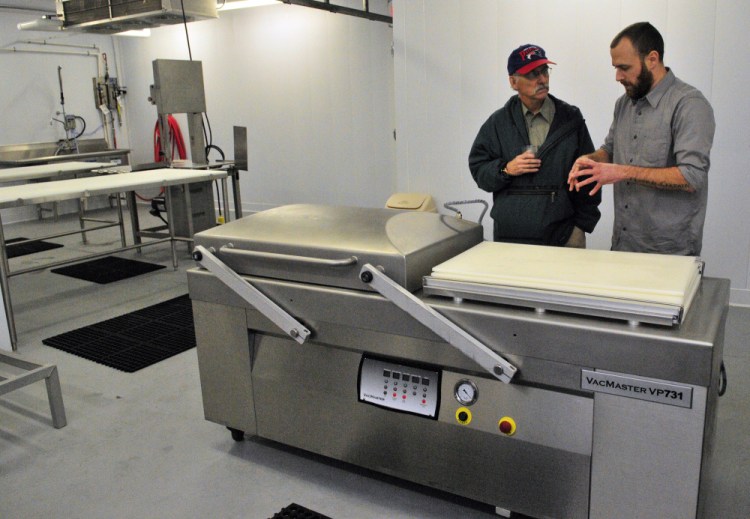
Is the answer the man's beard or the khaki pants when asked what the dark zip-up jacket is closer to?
the khaki pants

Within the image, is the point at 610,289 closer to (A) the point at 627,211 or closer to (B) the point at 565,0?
(A) the point at 627,211

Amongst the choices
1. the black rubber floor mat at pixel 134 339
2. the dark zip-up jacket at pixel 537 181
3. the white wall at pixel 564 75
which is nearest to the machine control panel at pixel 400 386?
the dark zip-up jacket at pixel 537 181

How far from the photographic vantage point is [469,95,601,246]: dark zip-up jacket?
90.4 inches

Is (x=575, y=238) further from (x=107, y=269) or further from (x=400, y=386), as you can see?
(x=107, y=269)

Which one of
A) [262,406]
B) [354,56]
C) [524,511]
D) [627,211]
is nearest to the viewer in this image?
[524,511]

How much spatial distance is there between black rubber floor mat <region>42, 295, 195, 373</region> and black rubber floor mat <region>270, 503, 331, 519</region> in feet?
5.44

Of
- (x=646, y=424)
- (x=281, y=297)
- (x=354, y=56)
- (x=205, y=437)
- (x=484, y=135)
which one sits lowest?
(x=205, y=437)

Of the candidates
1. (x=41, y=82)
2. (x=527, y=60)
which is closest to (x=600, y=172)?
(x=527, y=60)

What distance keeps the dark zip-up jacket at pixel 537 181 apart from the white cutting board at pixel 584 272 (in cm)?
48

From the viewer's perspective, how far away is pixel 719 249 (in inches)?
148

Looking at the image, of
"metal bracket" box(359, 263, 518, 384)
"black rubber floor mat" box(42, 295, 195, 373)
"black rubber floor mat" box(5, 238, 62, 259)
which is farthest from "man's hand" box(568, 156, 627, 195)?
"black rubber floor mat" box(5, 238, 62, 259)

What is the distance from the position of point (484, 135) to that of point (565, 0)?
2.03 metres

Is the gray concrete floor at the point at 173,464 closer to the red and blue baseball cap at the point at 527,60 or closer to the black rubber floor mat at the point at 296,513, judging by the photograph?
the black rubber floor mat at the point at 296,513

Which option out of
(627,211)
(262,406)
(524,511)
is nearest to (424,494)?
(524,511)
